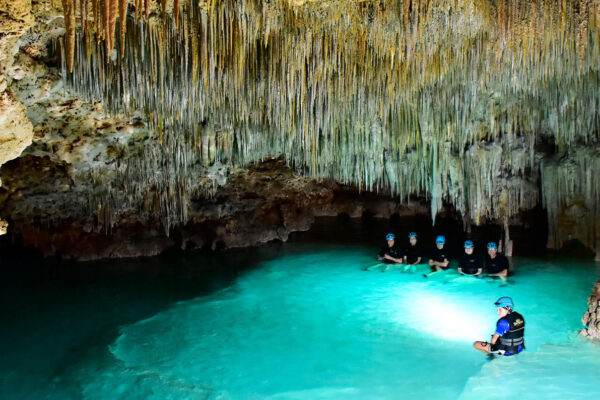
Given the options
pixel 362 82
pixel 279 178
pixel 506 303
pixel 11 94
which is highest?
pixel 362 82

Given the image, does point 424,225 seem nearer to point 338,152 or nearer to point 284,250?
point 284,250

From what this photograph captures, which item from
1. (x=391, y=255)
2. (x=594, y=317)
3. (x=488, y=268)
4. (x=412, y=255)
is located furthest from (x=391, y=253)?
(x=594, y=317)

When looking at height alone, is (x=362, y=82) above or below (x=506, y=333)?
above

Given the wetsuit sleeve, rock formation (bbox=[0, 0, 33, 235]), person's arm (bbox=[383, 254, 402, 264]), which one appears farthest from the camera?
person's arm (bbox=[383, 254, 402, 264])

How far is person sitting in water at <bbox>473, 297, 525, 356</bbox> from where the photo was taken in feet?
16.8

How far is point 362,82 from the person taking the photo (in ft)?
22.9

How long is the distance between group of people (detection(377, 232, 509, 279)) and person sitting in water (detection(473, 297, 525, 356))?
11.4ft

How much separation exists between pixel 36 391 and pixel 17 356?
1.20m

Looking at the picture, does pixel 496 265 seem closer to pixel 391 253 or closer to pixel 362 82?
pixel 391 253

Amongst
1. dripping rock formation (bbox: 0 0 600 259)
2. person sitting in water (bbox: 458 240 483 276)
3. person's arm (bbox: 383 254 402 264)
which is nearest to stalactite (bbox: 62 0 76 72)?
dripping rock formation (bbox: 0 0 600 259)

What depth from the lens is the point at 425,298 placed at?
25.7ft

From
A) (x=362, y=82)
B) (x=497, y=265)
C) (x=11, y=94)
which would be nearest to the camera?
(x=11, y=94)

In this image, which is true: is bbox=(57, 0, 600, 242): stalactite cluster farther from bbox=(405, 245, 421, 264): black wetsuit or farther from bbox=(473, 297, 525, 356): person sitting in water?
bbox=(473, 297, 525, 356): person sitting in water

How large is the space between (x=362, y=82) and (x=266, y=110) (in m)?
1.68
